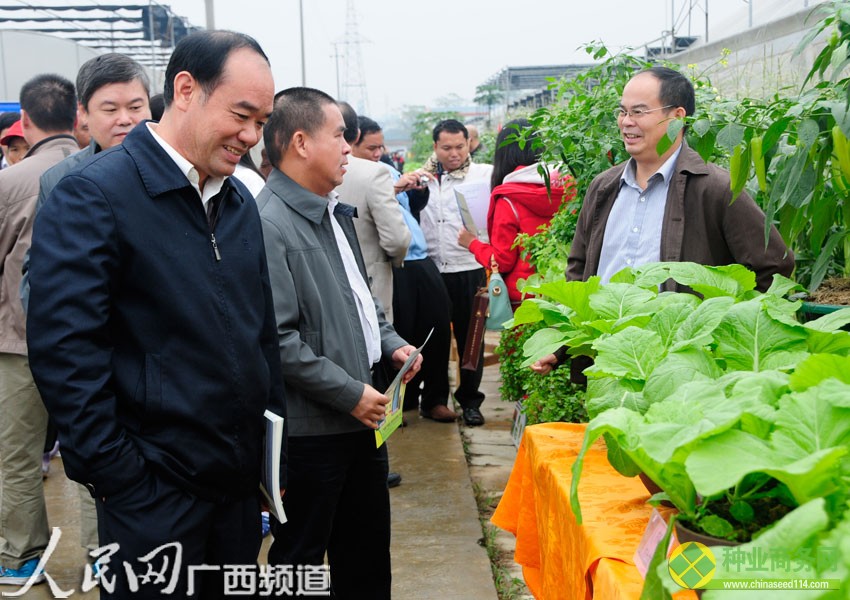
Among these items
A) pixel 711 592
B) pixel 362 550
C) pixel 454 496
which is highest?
pixel 711 592

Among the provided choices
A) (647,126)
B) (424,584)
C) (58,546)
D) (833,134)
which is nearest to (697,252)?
(647,126)

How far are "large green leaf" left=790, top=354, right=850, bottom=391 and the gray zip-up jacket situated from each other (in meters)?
1.56

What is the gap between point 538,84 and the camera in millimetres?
36094

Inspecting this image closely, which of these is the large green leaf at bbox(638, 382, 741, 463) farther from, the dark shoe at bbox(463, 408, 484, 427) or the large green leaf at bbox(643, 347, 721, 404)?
the dark shoe at bbox(463, 408, 484, 427)

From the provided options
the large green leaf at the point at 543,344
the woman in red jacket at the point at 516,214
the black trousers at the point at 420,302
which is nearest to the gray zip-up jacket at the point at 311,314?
the large green leaf at the point at 543,344

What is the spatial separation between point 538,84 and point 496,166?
32.0m

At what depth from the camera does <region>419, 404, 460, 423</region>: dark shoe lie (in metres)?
6.18

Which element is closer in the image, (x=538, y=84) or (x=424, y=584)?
(x=424, y=584)

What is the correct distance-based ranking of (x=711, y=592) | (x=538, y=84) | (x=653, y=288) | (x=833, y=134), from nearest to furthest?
(x=711, y=592) → (x=833, y=134) → (x=653, y=288) → (x=538, y=84)

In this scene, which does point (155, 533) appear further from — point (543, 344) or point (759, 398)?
point (759, 398)

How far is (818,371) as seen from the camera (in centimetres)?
132

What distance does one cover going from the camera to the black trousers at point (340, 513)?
2764mm

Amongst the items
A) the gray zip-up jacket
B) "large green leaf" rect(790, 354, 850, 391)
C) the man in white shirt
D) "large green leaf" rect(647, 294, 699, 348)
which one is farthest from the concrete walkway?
"large green leaf" rect(790, 354, 850, 391)

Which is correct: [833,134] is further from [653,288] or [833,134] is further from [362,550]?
[362,550]
